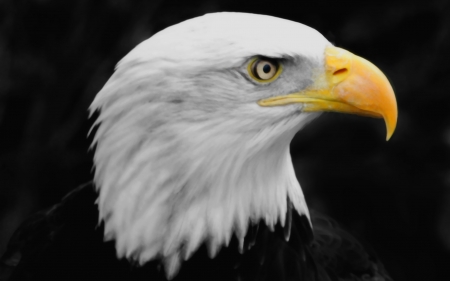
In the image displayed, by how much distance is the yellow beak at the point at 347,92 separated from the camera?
2.25 m

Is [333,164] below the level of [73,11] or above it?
below

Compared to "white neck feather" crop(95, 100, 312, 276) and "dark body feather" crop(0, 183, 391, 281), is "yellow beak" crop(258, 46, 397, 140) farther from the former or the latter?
"dark body feather" crop(0, 183, 391, 281)

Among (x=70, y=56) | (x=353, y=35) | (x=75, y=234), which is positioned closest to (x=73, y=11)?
(x=70, y=56)

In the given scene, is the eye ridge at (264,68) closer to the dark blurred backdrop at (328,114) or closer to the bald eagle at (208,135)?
the bald eagle at (208,135)

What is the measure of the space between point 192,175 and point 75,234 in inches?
23.0

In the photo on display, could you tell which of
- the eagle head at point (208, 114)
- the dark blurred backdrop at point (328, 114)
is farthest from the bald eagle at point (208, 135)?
the dark blurred backdrop at point (328, 114)

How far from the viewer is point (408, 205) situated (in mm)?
4223

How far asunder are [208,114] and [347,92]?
16.6 inches

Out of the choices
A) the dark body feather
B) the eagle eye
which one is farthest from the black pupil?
the dark body feather

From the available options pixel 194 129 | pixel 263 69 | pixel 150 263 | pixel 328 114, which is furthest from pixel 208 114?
pixel 328 114

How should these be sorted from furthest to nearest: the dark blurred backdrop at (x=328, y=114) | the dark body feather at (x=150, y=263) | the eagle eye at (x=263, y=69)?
1. the dark blurred backdrop at (x=328, y=114)
2. the dark body feather at (x=150, y=263)
3. the eagle eye at (x=263, y=69)

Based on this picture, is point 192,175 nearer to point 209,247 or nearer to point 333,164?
point 209,247

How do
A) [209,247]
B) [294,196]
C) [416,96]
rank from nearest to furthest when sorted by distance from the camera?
[209,247] < [294,196] < [416,96]

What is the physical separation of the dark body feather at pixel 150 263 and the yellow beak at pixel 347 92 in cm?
46
